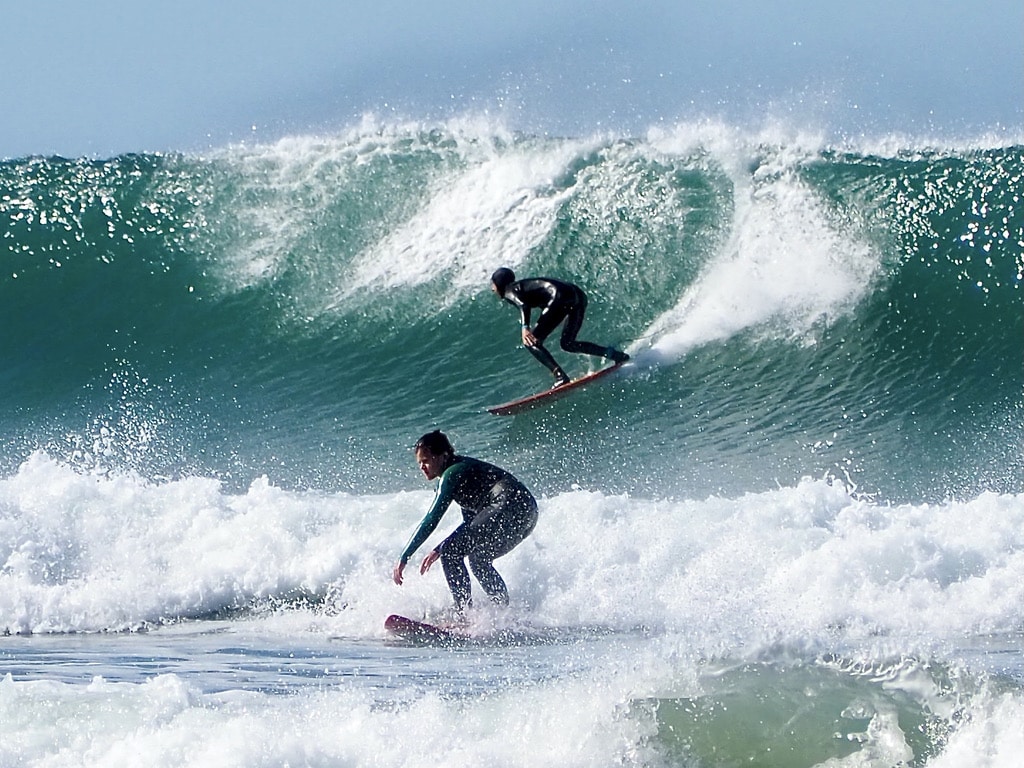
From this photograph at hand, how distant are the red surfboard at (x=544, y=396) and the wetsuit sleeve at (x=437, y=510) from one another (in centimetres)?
401

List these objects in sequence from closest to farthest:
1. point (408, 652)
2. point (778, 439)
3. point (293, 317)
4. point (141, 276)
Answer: point (408, 652) → point (778, 439) → point (293, 317) → point (141, 276)

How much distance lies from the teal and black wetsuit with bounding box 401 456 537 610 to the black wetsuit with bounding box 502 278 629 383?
364 cm

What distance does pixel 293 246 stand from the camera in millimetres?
15289

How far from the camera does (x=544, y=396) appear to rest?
11406 millimetres

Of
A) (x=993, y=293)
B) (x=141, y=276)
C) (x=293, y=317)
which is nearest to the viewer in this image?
(x=993, y=293)

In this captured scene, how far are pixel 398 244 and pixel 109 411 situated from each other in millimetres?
3767

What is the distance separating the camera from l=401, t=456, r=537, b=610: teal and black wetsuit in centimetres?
743

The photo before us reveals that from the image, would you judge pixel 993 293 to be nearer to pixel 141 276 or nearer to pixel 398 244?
pixel 398 244

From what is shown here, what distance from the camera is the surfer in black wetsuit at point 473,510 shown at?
744 cm

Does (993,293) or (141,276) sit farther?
(141,276)

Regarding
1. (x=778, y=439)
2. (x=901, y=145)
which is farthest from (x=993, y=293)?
(x=778, y=439)

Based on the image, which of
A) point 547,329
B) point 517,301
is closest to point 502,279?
point 517,301

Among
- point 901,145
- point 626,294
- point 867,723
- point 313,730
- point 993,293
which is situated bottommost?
point 867,723

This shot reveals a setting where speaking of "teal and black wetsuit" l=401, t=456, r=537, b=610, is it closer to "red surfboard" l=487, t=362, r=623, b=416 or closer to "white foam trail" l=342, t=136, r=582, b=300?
"red surfboard" l=487, t=362, r=623, b=416
